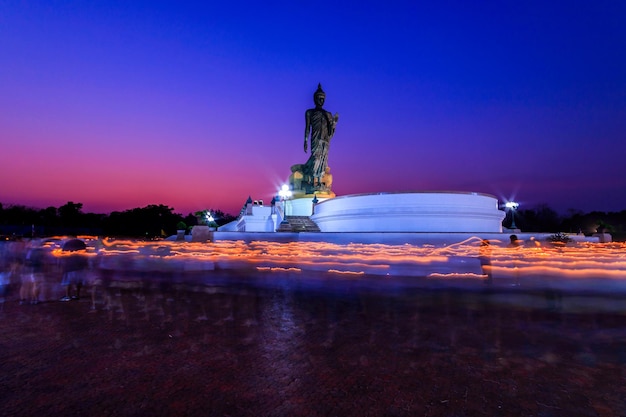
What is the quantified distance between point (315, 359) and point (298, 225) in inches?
1023

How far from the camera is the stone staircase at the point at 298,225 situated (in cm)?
2869

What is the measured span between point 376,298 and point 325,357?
335cm

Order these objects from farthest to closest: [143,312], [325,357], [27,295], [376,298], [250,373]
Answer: [27,295] → [376,298] → [143,312] → [325,357] → [250,373]

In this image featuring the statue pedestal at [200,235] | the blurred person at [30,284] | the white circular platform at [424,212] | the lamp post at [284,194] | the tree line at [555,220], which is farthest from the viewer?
the tree line at [555,220]

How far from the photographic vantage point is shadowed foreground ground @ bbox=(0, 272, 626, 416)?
282 centimetres

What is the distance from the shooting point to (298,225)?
97.6 ft

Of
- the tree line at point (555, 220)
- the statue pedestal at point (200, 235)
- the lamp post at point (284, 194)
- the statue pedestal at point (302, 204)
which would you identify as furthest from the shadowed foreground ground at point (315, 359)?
the tree line at point (555, 220)

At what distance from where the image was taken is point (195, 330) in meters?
4.83

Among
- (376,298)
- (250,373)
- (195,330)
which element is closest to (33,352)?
(195,330)

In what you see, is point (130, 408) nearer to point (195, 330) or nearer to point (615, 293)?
point (195, 330)

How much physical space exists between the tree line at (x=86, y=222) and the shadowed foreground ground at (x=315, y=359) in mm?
57668

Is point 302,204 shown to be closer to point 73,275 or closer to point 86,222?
point 73,275

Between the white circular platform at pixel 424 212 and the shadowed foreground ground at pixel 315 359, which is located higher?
the white circular platform at pixel 424 212

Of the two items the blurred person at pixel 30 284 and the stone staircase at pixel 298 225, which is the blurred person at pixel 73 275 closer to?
the blurred person at pixel 30 284
